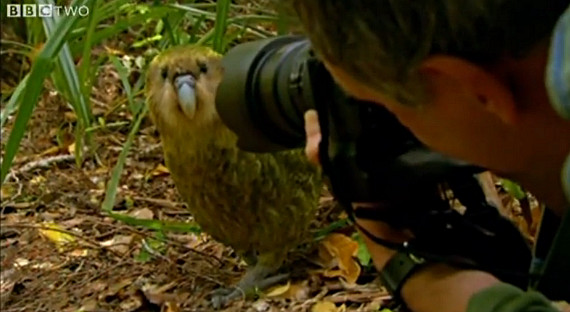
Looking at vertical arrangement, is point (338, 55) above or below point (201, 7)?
above

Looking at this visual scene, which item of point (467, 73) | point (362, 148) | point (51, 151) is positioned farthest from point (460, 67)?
point (51, 151)

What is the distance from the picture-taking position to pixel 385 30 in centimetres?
59

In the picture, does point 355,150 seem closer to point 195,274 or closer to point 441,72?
point 441,72

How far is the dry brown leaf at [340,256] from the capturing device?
1.48m

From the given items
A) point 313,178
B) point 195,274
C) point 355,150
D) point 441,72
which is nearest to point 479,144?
point 441,72

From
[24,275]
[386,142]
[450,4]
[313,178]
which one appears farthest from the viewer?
[24,275]

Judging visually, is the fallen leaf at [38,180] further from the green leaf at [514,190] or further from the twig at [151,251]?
the green leaf at [514,190]

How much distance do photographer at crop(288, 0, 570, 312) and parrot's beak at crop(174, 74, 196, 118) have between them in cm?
80

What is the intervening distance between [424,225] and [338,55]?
0.65ft

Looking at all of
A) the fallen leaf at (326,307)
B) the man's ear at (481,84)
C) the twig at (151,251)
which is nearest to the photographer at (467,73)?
the man's ear at (481,84)

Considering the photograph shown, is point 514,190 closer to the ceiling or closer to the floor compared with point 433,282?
closer to the floor

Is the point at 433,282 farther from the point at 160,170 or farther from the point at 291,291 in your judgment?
the point at 160,170

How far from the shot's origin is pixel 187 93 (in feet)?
4.77

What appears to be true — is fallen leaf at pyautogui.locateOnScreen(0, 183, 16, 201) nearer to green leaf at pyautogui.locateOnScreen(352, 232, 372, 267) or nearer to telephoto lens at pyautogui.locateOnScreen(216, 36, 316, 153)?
green leaf at pyautogui.locateOnScreen(352, 232, 372, 267)
